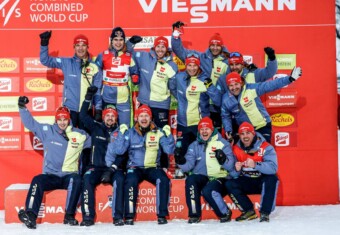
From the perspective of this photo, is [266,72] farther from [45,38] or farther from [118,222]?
[45,38]

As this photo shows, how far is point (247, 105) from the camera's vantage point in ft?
22.5

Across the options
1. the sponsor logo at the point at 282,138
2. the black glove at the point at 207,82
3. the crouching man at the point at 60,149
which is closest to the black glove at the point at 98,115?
the crouching man at the point at 60,149

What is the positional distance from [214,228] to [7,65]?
11.0 ft

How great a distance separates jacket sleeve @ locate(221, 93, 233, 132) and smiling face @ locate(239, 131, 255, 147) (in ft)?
1.12

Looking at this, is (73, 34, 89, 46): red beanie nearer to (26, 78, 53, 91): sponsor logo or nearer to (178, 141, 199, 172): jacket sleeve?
(26, 78, 53, 91): sponsor logo

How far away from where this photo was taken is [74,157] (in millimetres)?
6719

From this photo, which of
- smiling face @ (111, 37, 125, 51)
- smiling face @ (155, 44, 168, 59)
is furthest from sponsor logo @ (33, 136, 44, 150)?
smiling face @ (155, 44, 168, 59)

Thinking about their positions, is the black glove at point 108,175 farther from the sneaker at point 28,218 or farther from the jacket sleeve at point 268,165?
the jacket sleeve at point 268,165

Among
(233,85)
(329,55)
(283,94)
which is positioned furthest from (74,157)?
(329,55)

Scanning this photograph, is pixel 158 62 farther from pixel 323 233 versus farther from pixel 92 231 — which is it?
pixel 323 233

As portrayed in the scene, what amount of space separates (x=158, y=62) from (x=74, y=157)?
1.52 m

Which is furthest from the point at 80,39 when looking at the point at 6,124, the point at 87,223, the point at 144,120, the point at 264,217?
the point at 264,217

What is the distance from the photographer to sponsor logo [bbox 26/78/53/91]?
738 cm

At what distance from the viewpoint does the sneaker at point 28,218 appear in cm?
611
